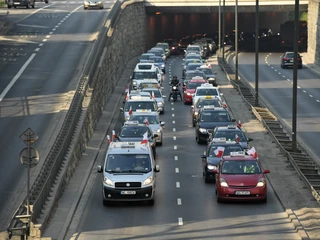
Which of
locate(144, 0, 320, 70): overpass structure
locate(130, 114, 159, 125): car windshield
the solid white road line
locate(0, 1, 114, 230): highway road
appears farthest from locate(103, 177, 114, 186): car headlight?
locate(144, 0, 320, 70): overpass structure

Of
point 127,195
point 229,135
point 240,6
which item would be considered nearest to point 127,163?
point 127,195

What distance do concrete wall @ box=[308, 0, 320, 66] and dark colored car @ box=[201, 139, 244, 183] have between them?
177 feet

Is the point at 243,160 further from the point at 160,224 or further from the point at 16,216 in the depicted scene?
the point at 16,216

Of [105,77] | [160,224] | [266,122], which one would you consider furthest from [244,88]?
[160,224]

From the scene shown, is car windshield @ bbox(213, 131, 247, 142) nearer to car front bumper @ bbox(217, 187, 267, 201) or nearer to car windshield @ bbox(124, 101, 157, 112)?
car front bumper @ bbox(217, 187, 267, 201)

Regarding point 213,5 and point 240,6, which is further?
point 213,5

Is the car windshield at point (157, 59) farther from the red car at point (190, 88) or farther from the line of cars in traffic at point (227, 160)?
the line of cars in traffic at point (227, 160)

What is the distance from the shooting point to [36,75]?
59281mm

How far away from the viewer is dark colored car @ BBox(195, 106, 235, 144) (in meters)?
44.4

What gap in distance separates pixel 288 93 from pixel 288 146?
2595cm

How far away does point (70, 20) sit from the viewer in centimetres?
8656

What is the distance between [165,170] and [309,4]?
63.4m

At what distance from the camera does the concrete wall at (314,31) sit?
296 feet

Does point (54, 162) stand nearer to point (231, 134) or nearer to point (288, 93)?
point (231, 134)
